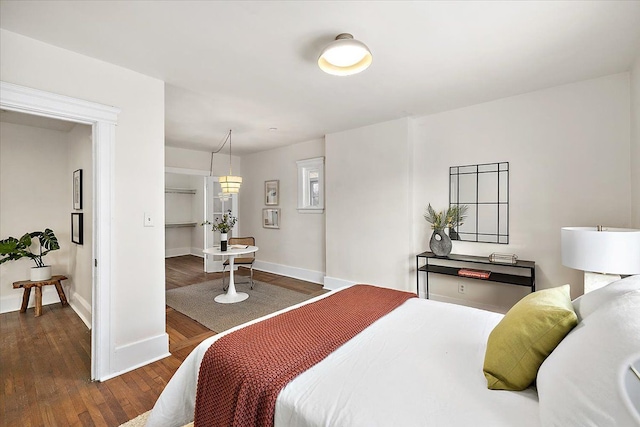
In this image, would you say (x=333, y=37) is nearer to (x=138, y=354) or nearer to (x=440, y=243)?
(x=440, y=243)

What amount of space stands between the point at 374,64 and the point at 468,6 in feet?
2.63

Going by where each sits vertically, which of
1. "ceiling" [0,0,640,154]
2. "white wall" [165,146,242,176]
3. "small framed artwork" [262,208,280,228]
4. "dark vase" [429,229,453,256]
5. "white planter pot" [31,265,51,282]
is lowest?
"white planter pot" [31,265,51,282]

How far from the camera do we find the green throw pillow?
1045 millimetres

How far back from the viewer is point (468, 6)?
1.69 metres

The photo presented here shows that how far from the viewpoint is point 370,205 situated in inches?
163

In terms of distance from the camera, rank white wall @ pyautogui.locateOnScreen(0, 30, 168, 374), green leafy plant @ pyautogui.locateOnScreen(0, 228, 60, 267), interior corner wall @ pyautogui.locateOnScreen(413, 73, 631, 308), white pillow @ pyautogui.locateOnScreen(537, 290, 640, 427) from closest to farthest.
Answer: white pillow @ pyautogui.locateOnScreen(537, 290, 640, 427), white wall @ pyautogui.locateOnScreen(0, 30, 168, 374), interior corner wall @ pyautogui.locateOnScreen(413, 73, 631, 308), green leafy plant @ pyautogui.locateOnScreen(0, 228, 60, 267)

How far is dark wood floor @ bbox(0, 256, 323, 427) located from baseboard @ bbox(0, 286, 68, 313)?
0.46ft

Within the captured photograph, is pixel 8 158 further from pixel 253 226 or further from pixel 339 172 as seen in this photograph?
pixel 339 172

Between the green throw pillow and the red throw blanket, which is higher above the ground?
the green throw pillow

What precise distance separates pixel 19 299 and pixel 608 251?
6.08 m

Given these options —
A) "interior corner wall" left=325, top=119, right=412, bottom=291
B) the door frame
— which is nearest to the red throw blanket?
the door frame

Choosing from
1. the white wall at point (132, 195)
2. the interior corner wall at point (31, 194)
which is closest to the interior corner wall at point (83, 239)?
the interior corner wall at point (31, 194)

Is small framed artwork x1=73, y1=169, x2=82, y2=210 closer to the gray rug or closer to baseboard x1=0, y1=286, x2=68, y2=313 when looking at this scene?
baseboard x1=0, y1=286, x2=68, y2=313

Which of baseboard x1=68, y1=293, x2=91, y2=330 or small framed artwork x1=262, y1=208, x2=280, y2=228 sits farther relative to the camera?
small framed artwork x1=262, y1=208, x2=280, y2=228
